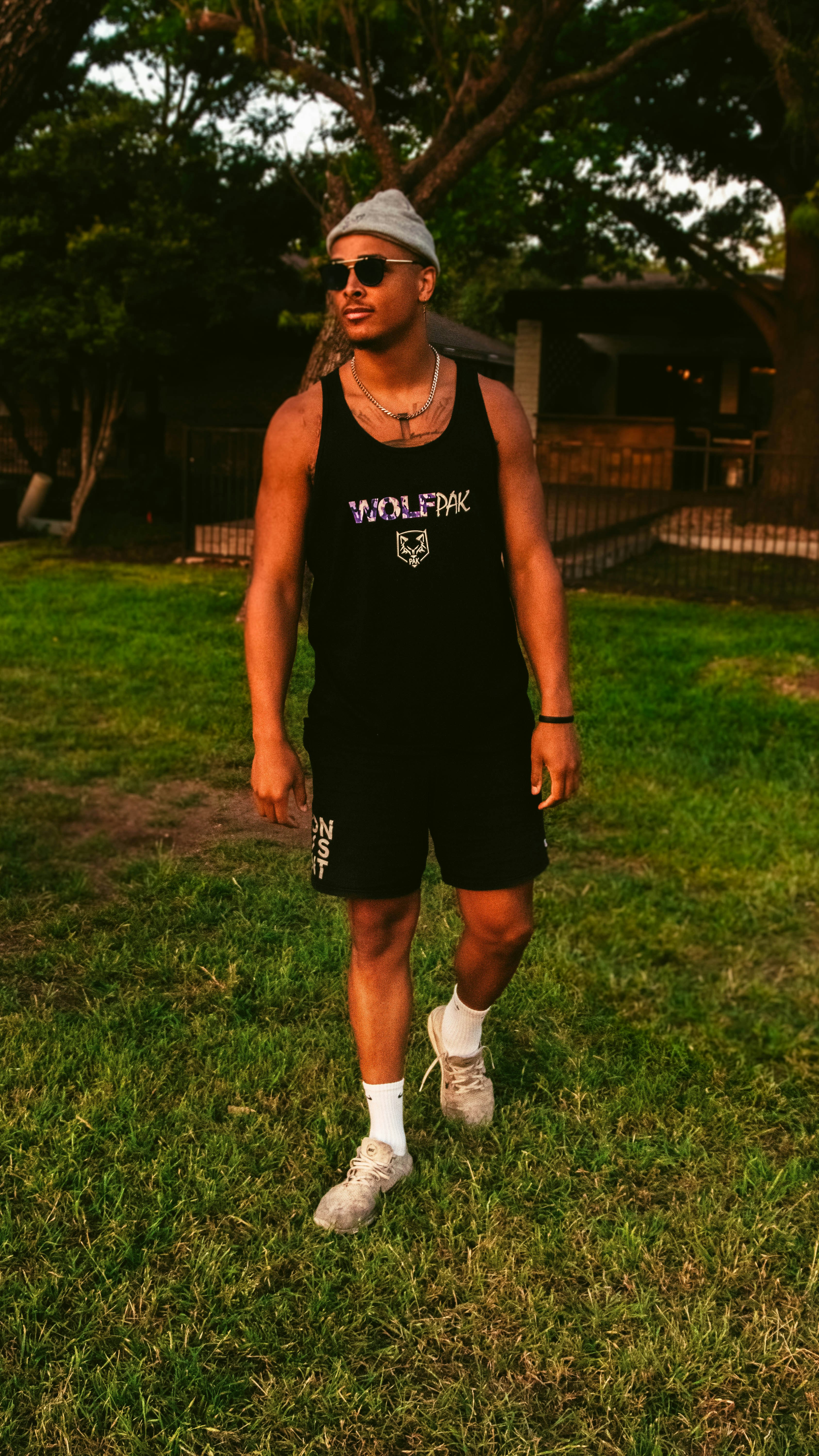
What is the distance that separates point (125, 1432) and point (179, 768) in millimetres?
4387

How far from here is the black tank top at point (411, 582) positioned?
8.59ft

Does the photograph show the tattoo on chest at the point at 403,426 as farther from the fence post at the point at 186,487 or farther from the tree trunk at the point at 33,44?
the fence post at the point at 186,487

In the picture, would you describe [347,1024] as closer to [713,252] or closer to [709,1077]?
[709,1077]

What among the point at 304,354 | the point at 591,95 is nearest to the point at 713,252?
the point at 591,95

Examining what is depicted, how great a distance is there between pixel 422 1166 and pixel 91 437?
49.8 ft

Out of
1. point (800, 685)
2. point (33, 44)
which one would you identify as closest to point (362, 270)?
point (33, 44)

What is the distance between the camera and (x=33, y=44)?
4664 mm

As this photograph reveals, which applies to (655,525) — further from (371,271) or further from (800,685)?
(371,271)

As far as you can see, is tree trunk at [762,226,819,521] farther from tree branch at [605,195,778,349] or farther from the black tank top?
the black tank top

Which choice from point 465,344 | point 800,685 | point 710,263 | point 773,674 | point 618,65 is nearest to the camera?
point 800,685

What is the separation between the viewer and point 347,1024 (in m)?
3.78

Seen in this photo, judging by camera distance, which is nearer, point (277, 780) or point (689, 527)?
point (277, 780)

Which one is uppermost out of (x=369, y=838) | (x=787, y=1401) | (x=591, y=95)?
(x=591, y=95)

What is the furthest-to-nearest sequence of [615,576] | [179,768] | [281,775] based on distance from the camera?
[615,576] → [179,768] → [281,775]
